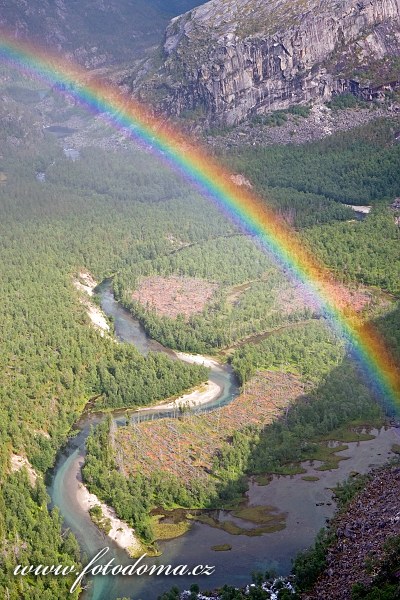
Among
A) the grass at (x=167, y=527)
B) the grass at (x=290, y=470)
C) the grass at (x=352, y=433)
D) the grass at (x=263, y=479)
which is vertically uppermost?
the grass at (x=167, y=527)

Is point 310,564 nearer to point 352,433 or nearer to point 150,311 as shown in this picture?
point 352,433

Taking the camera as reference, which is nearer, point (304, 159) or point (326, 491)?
point (326, 491)

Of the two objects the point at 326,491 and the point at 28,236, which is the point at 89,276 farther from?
the point at 326,491

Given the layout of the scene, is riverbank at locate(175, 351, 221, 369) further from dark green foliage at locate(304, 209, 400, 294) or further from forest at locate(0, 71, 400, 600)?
dark green foliage at locate(304, 209, 400, 294)

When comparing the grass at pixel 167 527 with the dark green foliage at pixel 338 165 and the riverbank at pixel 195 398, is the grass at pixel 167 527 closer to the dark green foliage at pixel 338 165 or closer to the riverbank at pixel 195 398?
the riverbank at pixel 195 398

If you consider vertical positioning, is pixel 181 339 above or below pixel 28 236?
below

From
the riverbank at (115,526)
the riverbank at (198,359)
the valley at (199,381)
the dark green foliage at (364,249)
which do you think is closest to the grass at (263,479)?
the valley at (199,381)

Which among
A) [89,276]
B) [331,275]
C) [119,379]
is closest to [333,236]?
[331,275]

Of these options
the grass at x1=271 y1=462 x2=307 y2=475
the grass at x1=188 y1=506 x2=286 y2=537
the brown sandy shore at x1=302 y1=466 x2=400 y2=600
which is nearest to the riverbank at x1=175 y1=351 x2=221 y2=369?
the grass at x1=271 y1=462 x2=307 y2=475

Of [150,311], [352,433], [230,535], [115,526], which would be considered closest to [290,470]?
[352,433]
